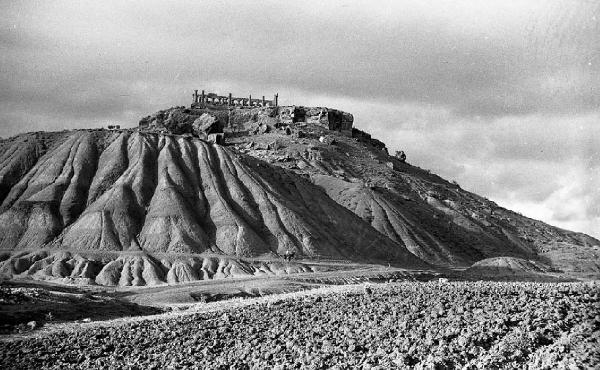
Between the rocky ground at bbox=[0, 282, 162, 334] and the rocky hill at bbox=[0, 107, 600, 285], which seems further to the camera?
the rocky hill at bbox=[0, 107, 600, 285]

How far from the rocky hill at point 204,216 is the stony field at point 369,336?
A: 52.7 meters

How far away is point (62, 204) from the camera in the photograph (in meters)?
96.8

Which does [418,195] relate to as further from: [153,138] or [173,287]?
[173,287]

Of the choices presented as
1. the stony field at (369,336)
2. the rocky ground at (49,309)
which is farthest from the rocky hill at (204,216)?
the stony field at (369,336)

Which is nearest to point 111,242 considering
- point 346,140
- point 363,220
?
point 363,220

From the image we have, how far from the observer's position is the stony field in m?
16.3

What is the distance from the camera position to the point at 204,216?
10012 cm

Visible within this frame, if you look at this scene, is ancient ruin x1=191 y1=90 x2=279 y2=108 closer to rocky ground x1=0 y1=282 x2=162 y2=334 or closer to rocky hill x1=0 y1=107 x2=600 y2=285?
rocky hill x1=0 y1=107 x2=600 y2=285

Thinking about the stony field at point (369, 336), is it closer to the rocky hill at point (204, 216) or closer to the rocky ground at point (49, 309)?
the rocky ground at point (49, 309)

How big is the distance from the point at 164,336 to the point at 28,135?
100m

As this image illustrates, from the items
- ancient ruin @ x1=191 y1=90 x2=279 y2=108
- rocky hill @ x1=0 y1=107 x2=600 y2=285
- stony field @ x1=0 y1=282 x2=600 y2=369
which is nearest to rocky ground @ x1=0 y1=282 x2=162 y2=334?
stony field @ x1=0 y1=282 x2=600 y2=369

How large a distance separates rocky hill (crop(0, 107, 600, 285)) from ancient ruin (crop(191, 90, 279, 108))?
117 ft

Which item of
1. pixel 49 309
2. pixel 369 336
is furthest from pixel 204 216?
pixel 369 336

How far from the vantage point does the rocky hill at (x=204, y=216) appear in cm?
8594
